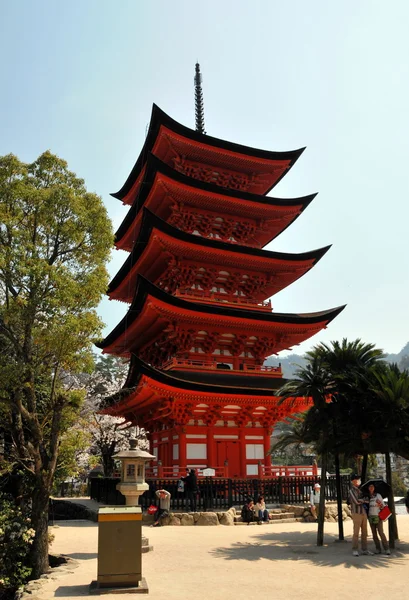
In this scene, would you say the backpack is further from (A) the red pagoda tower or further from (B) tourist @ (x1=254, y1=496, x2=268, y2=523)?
(A) the red pagoda tower

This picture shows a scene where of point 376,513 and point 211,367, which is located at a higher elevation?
point 211,367

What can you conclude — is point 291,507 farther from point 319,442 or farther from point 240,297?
point 240,297

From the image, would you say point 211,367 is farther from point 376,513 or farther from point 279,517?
point 376,513

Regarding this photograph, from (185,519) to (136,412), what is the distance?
31.6 ft

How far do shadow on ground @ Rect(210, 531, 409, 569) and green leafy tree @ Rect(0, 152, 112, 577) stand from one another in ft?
16.5

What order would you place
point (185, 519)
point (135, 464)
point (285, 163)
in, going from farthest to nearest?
point (285, 163) < point (185, 519) < point (135, 464)

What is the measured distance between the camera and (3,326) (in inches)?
516

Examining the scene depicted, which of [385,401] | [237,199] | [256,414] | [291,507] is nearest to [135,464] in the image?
[385,401]

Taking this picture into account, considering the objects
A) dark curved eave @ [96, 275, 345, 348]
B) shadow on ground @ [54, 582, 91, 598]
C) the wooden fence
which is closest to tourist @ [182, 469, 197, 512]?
the wooden fence

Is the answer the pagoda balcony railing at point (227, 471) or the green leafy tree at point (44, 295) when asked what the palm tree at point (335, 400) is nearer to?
the green leafy tree at point (44, 295)

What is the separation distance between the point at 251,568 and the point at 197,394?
11339mm

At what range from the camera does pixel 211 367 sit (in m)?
24.2

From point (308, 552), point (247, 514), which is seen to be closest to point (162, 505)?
point (247, 514)

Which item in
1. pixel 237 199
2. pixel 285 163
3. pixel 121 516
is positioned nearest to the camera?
pixel 121 516
